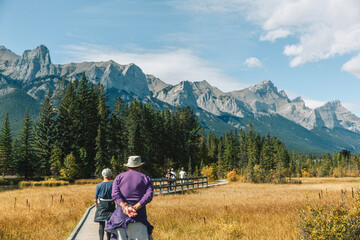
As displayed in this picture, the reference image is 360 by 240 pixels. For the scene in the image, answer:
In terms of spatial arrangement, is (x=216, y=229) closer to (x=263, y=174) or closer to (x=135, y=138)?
(x=135, y=138)

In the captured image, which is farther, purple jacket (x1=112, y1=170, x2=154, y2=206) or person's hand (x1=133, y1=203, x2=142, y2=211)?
purple jacket (x1=112, y1=170, x2=154, y2=206)

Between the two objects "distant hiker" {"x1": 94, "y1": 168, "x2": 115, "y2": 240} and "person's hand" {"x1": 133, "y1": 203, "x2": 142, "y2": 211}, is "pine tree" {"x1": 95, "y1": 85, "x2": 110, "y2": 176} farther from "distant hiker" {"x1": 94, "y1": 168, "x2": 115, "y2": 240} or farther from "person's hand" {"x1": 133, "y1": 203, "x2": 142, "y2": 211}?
"person's hand" {"x1": 133, "y1": 203, "x2": 142, "y2": 211}

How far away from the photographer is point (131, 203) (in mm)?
5301

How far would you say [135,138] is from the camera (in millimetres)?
55000

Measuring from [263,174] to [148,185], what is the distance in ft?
189

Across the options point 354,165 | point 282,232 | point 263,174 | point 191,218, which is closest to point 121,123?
point 263,174

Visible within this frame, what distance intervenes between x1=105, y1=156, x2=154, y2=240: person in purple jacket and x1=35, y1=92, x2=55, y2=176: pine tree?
172ft

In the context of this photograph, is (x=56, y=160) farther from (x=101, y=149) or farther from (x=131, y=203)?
(x=131, y=203)

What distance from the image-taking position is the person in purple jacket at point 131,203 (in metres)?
5.25

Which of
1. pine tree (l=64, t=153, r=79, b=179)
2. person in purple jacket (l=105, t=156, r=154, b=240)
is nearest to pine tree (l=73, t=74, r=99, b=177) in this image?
pine tree (l=64, t=153, r=79, b=179)

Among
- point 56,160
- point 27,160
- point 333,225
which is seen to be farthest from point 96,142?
point 333,225

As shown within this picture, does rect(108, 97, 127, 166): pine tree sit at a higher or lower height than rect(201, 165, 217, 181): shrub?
higher

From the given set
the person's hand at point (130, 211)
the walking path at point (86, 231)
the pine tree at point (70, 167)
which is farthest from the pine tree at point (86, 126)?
the person's hand at point (130, 211)

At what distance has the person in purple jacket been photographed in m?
5.25
